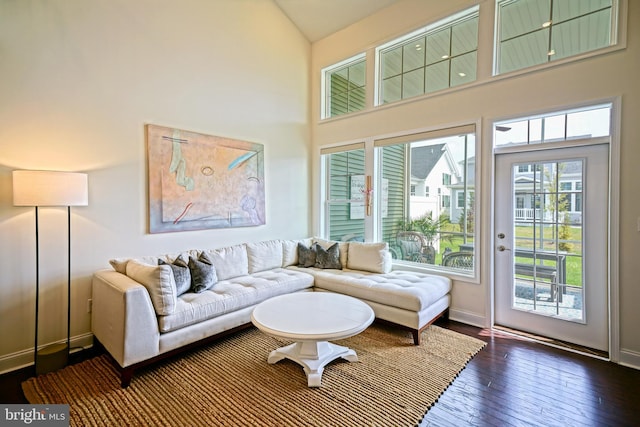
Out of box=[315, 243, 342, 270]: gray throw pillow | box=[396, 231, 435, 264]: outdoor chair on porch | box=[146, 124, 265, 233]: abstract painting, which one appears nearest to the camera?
box=[146, 124, 265, 233]: abstract painting

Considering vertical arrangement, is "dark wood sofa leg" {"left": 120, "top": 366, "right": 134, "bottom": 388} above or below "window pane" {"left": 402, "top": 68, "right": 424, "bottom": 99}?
below

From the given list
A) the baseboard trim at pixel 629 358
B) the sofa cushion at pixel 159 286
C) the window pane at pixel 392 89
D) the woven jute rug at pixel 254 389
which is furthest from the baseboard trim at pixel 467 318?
the sofa cushion at pixel 159 286

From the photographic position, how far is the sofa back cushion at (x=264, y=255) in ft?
12.1

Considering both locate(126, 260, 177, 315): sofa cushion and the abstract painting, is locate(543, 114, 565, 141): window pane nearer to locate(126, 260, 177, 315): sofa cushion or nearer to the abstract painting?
the abstract painting

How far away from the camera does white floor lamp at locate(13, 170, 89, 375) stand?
223 cm

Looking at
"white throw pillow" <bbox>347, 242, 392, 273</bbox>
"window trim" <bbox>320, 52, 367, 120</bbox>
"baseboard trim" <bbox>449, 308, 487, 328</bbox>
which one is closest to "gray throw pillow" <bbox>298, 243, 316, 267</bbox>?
"white throw pillow" <bbox>347, 242, 392, 273</bbox>

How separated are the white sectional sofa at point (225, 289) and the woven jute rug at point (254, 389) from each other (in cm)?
19

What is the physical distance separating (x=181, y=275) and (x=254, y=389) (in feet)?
4.08

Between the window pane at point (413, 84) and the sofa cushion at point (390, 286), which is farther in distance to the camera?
the window pane at point (413, 84)

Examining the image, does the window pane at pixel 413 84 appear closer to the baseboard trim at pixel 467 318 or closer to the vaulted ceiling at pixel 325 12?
the vaulted ceiling at pixel 325 12

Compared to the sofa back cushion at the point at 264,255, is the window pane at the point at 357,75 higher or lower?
higher

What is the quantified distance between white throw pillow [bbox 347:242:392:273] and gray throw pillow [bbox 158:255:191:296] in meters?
2.02

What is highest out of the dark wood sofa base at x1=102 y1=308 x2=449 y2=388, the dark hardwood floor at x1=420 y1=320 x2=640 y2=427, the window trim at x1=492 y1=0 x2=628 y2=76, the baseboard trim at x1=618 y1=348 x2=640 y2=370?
the window trim at x1=492 y1=0 x2=628 y2=76

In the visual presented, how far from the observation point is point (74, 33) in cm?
266
